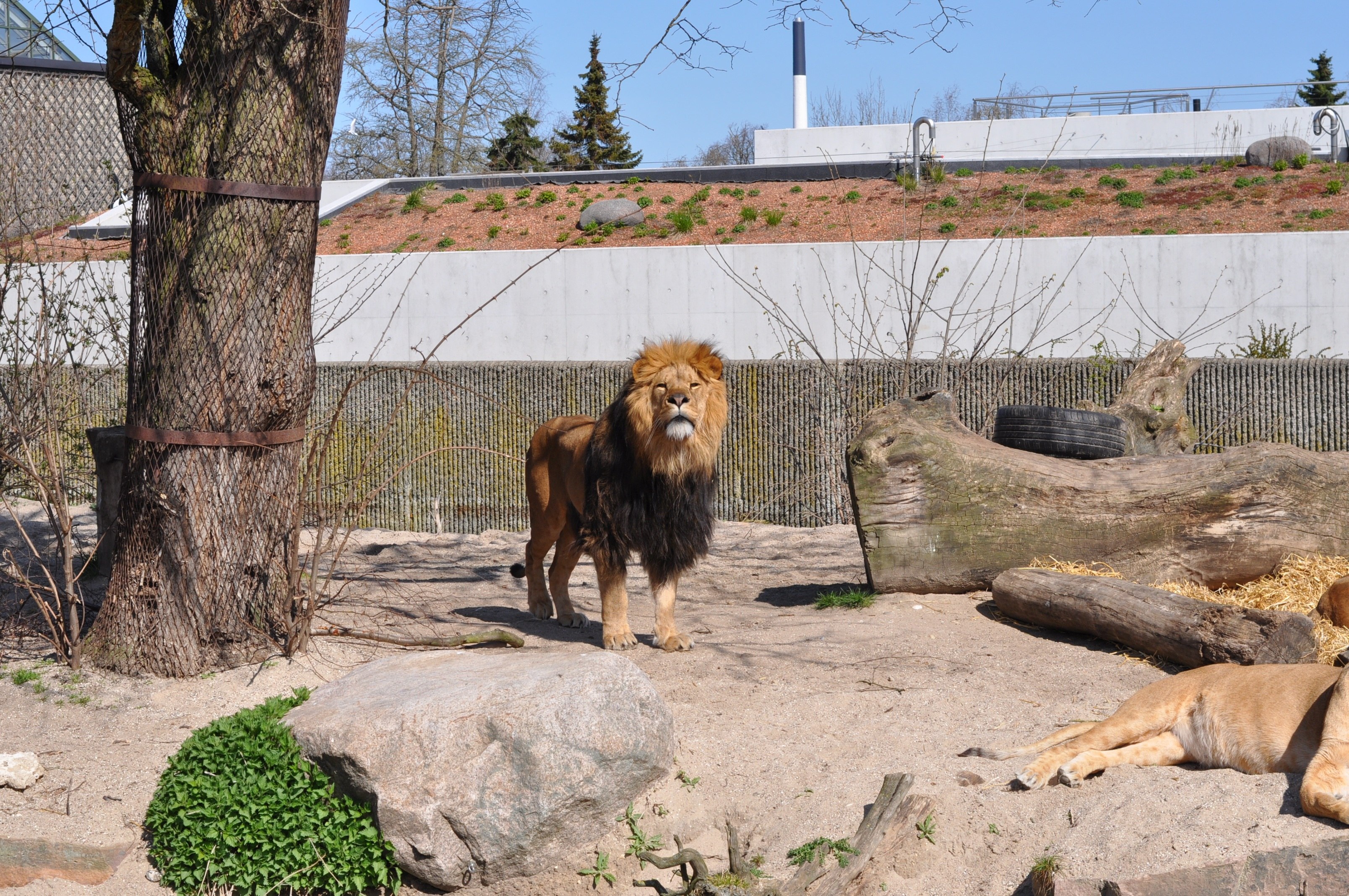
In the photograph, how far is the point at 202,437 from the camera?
5.31 m

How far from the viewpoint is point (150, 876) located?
166 inches

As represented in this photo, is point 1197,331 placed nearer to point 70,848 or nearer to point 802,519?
point 802,519

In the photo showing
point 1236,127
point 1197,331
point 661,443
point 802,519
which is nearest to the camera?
point 661,443

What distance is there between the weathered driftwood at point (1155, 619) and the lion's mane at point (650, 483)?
73.8 inches

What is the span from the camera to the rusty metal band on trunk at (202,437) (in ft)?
17.4

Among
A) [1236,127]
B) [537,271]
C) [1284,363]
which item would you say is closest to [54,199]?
[1284,363]

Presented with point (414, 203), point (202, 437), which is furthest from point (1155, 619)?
point (414, 203)

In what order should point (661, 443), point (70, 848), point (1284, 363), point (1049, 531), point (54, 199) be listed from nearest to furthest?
point (70, 848) → point (661, 443) → point (1049, 531) → point (54, 199) → point (1284, 363)

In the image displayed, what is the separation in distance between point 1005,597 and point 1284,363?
18.9 ft

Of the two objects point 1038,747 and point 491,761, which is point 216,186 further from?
point 1038,747

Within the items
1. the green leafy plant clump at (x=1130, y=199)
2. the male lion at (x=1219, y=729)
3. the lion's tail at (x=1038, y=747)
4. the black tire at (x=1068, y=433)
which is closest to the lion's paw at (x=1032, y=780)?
the male lion at (x=1219, y=729)

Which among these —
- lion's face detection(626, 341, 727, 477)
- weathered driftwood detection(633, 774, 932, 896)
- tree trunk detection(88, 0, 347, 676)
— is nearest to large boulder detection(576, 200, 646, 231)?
lion's face detection(626, 341, 727, 477)

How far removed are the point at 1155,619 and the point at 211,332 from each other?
15.8 feet

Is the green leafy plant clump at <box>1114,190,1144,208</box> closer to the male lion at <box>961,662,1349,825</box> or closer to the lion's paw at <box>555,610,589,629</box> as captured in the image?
the lion's paw at <box>555,610,589,629</box>
